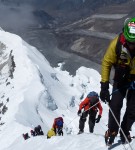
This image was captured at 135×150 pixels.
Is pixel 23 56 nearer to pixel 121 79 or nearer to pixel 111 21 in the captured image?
pixel 121 79

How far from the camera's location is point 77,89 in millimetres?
40812

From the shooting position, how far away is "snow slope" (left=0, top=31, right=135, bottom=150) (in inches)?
494

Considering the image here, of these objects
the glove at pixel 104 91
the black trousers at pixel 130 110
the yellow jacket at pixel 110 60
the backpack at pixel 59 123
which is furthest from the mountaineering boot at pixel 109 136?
the backpack at pixel 59 123

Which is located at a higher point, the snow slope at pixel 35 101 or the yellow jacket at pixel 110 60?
the yellow jacket at pixel 110 60

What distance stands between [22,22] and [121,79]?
12314 cm

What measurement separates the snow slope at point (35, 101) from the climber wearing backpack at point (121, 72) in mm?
760

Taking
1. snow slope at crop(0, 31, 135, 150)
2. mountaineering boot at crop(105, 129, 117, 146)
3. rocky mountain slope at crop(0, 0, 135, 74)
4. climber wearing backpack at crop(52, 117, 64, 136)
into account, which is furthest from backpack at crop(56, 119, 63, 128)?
rocky mountain slope at crop(0, 0, 135, 74)

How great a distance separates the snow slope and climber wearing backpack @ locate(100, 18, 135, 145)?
760 millimetres

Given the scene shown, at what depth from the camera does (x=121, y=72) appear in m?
7.46

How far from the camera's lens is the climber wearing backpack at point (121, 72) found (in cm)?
695

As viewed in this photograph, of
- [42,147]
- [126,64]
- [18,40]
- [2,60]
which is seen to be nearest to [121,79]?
[126,64]

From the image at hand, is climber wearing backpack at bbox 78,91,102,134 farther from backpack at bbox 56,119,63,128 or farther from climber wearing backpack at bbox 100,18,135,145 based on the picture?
climber wearing backpack at bbox 100,18,135,145

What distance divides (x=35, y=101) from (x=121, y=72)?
21.9 meters

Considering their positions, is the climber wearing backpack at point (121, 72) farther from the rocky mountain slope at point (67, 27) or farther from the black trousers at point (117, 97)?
the rocky mountain slope at point (67, 27)
